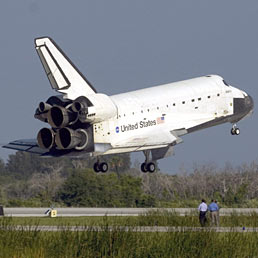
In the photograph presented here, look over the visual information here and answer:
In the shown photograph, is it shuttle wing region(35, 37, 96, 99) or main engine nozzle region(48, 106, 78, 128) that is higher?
shuttle wing region(35, 37, 96, 99)

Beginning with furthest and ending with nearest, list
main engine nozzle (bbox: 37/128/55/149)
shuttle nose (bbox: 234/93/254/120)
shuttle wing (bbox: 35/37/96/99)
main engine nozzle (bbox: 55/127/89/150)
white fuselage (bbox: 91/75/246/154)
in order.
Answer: shuttle nose (bbox: 234/93/254/120) < white fuselage (bbox: 91/75/246/154) < shuttle wing (bbox: 35/37/96/99) < main engine nozzle (bbox: 37/128/55/149) < main engine nozzle (bbox: 55/127/89/150)

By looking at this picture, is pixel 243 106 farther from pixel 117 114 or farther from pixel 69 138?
pixel 69 138

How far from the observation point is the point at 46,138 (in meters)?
41.8

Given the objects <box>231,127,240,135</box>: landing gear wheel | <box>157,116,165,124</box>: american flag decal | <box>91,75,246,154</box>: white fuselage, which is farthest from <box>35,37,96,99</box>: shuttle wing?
<box>231,127,240,135</box>: landing gear wheel

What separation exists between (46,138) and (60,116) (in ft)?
5.14

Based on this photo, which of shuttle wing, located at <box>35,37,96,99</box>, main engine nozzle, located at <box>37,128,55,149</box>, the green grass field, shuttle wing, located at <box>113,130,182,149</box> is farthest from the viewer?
shuttle wing, located at <box>113,130,182,149</box>

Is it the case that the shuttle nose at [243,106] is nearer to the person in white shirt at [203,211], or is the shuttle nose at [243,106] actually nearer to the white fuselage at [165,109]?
the white fuselage at [165,109]

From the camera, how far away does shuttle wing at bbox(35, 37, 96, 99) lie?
4266 centimetres

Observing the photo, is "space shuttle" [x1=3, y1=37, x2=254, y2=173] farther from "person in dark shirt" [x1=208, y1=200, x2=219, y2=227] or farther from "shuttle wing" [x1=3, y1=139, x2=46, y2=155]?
"person in dark shirt" [x1=208, y1=200, x2=219, y2=227]

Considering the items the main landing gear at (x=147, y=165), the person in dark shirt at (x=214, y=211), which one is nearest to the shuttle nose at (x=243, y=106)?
the main landing gear at (x=147, y=165)

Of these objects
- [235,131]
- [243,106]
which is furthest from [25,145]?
[243,106]

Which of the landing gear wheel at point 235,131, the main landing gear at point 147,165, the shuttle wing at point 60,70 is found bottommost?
the main landing gear at point 147,165

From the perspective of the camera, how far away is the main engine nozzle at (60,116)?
133 ft

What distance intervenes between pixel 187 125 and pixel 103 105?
658cm
